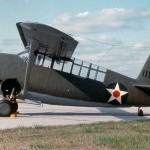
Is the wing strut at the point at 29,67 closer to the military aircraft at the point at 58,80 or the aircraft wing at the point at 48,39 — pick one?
the military aircraft at the point at 58,80

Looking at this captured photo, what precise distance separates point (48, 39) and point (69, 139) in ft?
16.7

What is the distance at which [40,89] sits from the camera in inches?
535

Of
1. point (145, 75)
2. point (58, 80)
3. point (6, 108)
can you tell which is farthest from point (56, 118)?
point (145, 75)

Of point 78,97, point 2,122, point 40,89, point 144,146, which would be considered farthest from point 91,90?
point 144,146

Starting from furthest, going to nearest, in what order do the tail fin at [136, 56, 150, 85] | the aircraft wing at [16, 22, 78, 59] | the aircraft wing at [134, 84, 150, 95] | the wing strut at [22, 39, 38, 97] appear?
the tail fin at [136, 56, 150, 85] < the aircraft wing at [134, 84, 150, 95] < the wing strut at [22, 39, 38, 97] < the aircraft wing at [16, 22, 78, 59]

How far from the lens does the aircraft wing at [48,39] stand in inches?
437

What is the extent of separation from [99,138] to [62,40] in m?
4.89

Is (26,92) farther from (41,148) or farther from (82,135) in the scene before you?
(41,148)

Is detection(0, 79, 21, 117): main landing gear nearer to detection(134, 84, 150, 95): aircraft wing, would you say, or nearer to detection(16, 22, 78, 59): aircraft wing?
detection(16, 22, 78, 59): aircraft wing

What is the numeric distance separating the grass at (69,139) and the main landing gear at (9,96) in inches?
A: 135

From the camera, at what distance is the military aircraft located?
42.1 feet

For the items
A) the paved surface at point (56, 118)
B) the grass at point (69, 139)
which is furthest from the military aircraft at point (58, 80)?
the grass at point (69, 139)

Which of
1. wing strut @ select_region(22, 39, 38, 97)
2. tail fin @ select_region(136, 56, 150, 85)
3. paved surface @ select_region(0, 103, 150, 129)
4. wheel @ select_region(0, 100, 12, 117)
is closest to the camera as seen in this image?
paved surface @ select_region(0, 103, 150, 129)

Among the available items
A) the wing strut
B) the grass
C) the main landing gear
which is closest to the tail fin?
the wing strut
